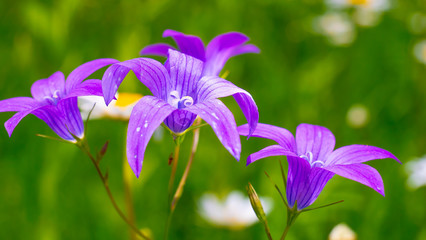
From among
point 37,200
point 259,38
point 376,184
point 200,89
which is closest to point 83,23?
point 259,38

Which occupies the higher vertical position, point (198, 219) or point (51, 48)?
point (51, 48)

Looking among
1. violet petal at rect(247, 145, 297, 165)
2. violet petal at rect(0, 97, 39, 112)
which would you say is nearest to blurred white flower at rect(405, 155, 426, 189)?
violet petal at rect(247, 145, 297, 165)

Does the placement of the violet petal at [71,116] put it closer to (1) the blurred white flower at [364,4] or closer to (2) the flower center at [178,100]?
(2) the flower center at [178,100]

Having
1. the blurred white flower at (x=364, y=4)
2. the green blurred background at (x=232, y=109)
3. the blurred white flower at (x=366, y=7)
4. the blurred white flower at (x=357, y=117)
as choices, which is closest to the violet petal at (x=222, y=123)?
the green blurred background at (x=232, y=109)

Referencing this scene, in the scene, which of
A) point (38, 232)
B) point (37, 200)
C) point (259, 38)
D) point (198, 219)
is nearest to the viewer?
point (38, 232)

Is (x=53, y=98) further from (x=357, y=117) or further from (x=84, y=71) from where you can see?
(x=357, y=117)

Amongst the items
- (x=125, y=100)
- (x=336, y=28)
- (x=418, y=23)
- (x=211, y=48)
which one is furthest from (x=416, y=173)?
(x=418, y=23)

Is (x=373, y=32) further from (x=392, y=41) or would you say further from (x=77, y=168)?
(x=77, y=168)
